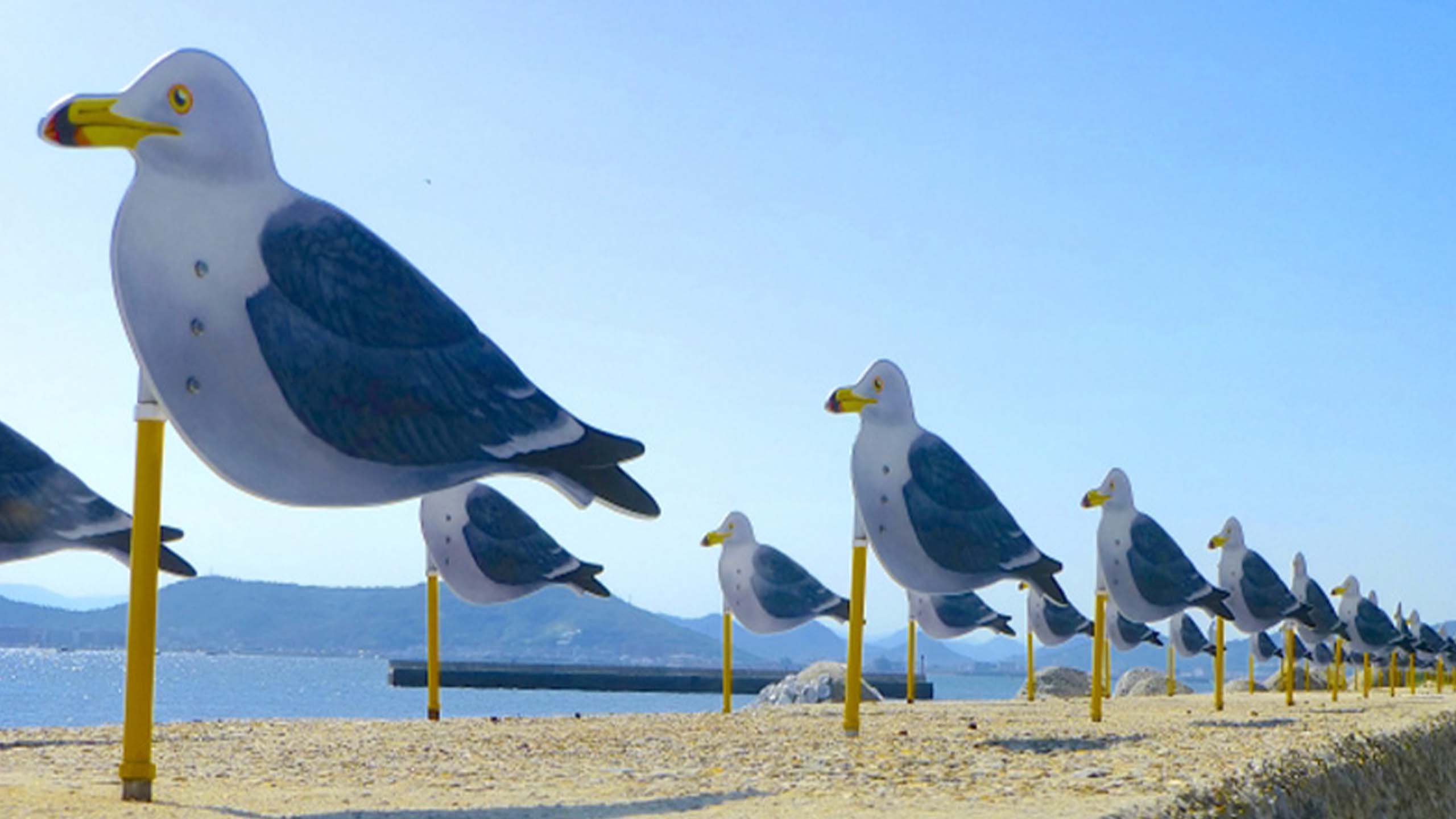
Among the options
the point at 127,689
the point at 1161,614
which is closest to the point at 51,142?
the point at 127,689

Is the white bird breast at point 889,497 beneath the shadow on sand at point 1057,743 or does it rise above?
above

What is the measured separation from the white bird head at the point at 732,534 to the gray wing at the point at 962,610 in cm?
531

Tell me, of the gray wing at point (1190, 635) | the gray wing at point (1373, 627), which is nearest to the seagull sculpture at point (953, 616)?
the gray wing at point (1190, 635)

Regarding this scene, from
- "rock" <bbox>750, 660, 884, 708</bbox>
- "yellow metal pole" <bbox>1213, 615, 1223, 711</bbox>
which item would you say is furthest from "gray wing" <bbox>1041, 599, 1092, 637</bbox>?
"yellow metal pole" <bbox>1213, 615, 1223, 711</bbox>

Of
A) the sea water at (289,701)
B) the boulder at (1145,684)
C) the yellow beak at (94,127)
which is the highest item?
the yellow beak at (94,127)

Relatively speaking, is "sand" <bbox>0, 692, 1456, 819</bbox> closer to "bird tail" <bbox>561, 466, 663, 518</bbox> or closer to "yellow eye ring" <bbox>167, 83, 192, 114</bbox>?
"bird tail" <bbox>561, 466, 663, 518</bbox>

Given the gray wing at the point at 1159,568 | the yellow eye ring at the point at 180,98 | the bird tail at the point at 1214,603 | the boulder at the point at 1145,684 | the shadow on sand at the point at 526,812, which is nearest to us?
the shadow on sand at the point at 526,812

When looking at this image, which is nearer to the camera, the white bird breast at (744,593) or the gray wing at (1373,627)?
the white bird breast at (744,593)

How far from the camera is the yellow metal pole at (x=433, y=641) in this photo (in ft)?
71.8

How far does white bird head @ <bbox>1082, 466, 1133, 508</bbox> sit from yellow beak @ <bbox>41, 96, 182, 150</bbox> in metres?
15.9

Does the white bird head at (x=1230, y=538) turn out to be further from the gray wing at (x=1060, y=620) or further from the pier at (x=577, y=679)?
the pier at (x=577, y=679)

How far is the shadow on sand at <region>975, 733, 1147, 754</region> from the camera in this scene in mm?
14938

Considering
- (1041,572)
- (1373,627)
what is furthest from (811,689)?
(1041,572)

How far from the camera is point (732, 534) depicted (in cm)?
3050
